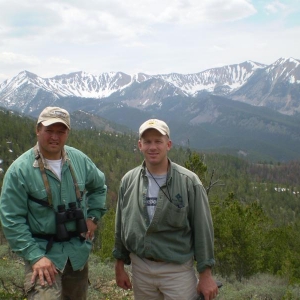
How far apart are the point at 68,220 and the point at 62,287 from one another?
0.85 m

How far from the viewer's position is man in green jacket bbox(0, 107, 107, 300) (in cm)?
365

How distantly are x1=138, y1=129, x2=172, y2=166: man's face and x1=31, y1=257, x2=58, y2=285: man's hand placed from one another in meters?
1.49

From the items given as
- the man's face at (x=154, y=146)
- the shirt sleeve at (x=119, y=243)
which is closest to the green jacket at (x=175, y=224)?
the man's face at (x=154, y=146)

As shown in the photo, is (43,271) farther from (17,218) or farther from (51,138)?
(51,138)

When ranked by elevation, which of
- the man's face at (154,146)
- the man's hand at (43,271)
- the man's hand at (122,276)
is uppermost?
the man's face at (154,146)

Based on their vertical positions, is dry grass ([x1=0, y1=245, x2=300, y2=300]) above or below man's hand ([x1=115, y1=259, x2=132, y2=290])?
below

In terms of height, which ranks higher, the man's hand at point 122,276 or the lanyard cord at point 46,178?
the lanyard cord at point 46,178

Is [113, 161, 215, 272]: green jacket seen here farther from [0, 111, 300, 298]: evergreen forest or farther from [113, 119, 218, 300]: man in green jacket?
[0, 111, 300, 298]: evergreen forest

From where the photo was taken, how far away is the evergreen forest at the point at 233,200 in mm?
18875

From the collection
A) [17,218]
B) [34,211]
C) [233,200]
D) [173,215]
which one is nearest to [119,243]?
[173,215]

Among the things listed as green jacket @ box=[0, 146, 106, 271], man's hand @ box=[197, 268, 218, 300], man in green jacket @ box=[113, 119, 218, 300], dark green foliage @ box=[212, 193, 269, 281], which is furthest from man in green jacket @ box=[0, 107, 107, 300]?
dark green foliage @ box=[212, 193, 269, 281]

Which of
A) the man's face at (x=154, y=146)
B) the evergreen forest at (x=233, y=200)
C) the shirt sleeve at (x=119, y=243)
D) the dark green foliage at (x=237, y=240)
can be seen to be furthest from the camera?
the evergreen forest at (x=233, y=200)

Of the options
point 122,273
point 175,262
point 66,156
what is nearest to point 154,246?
point 175,262

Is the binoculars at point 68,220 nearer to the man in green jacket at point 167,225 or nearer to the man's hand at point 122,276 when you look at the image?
the man in green jacket at point 167,225
